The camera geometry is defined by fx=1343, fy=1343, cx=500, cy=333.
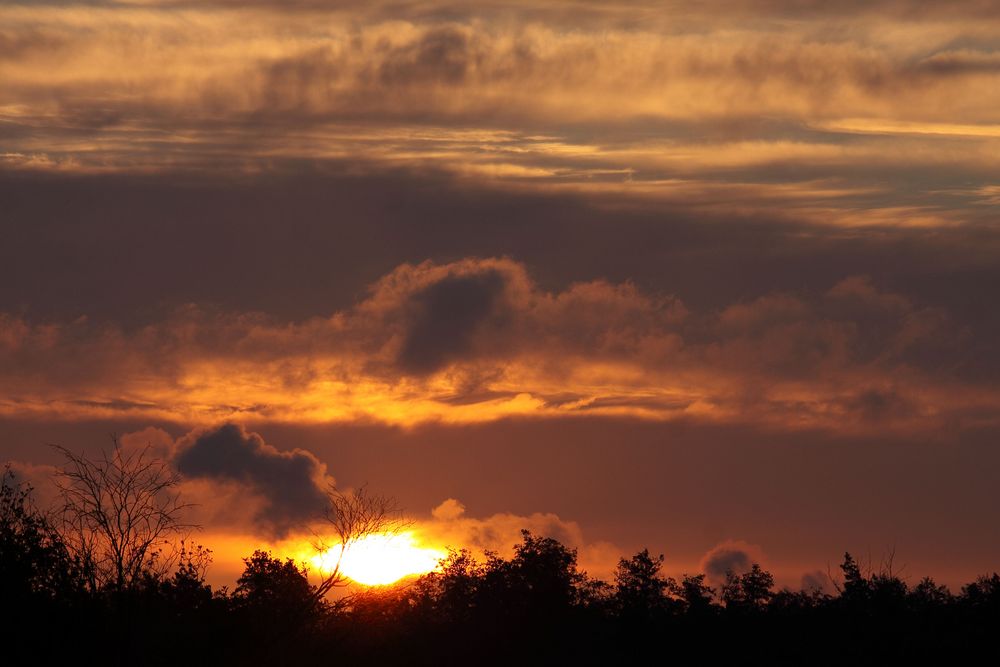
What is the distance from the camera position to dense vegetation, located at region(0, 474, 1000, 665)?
5769cm

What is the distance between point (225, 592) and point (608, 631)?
35.5 metres

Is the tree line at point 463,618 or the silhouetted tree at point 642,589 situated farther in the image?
the silhouetted tree at point 642,589

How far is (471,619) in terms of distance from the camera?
392 ft

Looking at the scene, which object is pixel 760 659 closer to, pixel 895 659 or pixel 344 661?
pixel 895 659

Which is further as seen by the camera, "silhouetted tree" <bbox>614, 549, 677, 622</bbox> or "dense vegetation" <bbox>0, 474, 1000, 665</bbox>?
"silhouetted tree" <bbox>614, 549, 677, 622</bbox>

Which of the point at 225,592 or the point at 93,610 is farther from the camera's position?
the point at 225,592

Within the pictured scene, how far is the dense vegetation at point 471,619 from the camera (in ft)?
189

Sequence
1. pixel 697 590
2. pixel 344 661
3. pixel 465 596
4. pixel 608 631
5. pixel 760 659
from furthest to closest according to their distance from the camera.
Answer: pixel 697 590 → pixel 465 596 → pixel 608 631 → pixel 760 659 → pixel 344 661

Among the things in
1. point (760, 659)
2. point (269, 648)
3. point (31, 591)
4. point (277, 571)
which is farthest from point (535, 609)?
point (31, 591)

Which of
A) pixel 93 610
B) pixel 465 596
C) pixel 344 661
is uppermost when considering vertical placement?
pixel 465 596

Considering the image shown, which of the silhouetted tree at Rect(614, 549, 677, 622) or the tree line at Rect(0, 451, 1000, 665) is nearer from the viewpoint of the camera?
the tree line at Rect(0, 451, 1000, 665)

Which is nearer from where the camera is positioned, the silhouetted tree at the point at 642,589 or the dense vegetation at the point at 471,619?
the dense vegetation at the point at 471,619

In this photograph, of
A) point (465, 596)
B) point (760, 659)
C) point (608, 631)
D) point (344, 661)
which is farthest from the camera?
point (465, 596)

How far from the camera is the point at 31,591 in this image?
5894 centimetres
